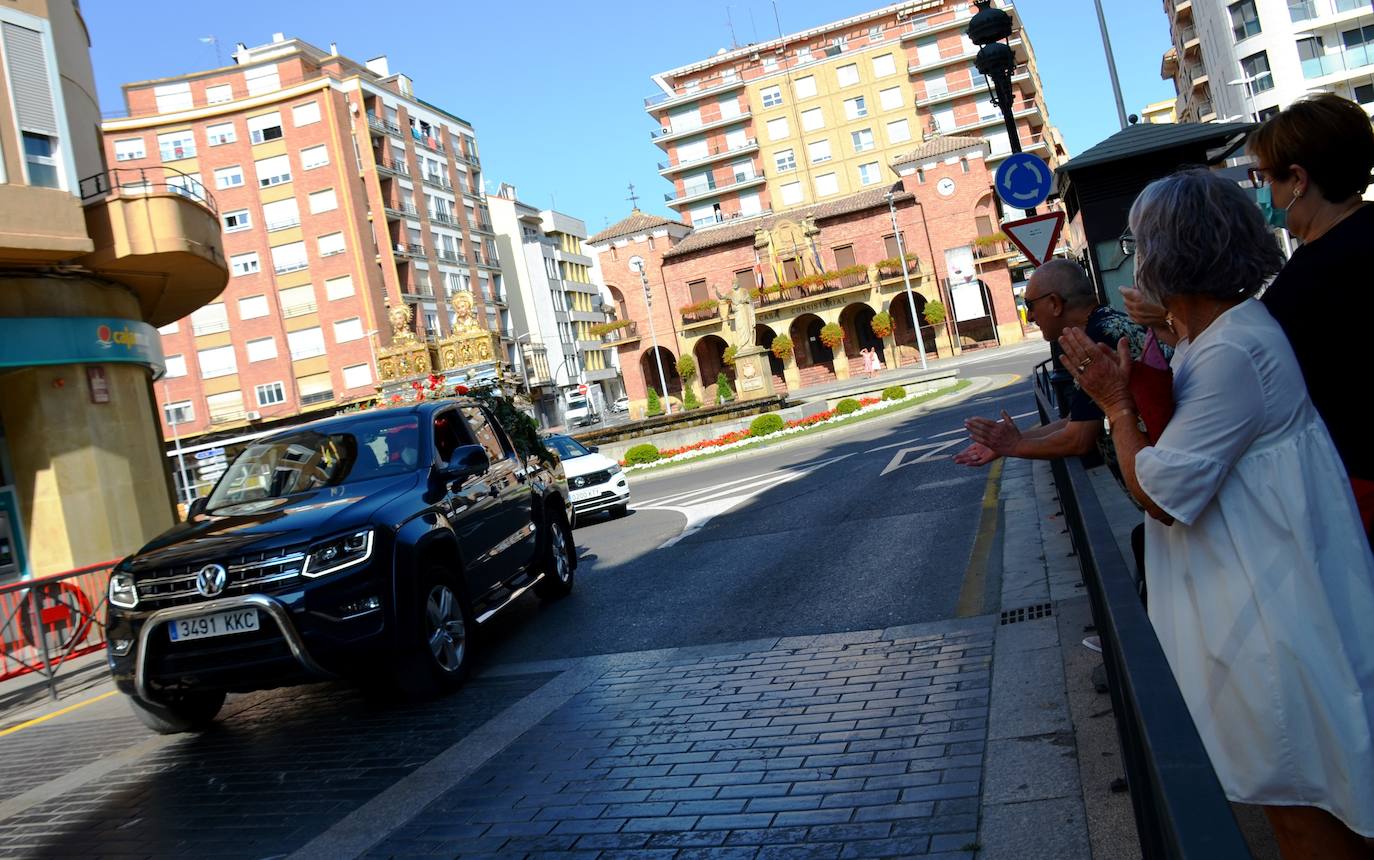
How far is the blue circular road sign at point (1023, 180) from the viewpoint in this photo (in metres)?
11.9

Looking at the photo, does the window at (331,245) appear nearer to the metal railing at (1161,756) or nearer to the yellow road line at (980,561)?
the yellow road line at (980,561)

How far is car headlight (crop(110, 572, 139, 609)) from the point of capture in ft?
22.2

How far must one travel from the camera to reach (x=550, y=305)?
3570 inches

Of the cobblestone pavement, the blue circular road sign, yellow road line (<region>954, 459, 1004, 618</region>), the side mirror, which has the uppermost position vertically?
the blue circular road sign

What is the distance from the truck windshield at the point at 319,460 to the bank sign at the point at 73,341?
9.24 m

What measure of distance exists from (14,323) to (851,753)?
14.7m

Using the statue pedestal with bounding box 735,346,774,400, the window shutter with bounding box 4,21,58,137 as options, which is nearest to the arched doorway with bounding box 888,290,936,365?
the statue pedestal with bounding box 735,346,774,400

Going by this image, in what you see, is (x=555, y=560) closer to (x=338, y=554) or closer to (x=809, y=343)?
(x=338, y=554)

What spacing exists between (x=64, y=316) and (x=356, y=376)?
1771 inches

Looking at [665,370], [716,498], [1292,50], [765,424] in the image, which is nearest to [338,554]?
[716,498]

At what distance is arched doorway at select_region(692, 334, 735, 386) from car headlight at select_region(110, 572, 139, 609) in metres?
64.5

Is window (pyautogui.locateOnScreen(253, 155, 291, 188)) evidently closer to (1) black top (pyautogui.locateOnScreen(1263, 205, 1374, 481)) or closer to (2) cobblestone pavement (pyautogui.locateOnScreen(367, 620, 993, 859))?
(2) cobblestone pavement (pyautogui.locateOnScreen(367, 620, 993, 859))

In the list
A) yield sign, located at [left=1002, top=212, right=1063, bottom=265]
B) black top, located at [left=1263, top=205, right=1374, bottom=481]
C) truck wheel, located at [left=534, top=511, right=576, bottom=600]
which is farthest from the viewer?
yield sign, located at [left=1002, top=212, right=1063, bottom=265]

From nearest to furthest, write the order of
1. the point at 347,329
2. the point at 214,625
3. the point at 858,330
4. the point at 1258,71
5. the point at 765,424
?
the point at 214,625, the point at 765,424, the point at 347,329, the point at 1258,71, the point at 858,330
